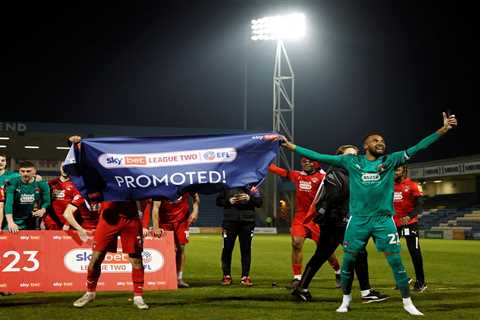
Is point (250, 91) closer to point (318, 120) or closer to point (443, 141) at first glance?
point (318, 120)

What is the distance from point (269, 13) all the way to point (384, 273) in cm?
3748

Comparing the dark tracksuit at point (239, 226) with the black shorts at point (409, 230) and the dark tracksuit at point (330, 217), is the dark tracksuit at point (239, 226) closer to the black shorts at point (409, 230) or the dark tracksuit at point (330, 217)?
the dark tracksuit at point (330, 217)

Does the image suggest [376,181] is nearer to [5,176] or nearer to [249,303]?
[249,303]

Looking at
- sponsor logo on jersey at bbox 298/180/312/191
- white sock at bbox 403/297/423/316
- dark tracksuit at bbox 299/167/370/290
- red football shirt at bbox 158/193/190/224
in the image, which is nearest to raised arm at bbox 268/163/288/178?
sponsor logo on jersey at bbox 298/180/312/191

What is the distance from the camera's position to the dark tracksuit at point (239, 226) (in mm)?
11180

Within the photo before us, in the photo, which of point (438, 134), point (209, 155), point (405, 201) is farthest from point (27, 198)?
point (405, 201)

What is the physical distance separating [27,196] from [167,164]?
2940 millimetres

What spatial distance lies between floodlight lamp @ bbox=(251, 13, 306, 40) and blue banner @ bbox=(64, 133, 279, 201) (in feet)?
128

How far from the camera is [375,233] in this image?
25.0 ft

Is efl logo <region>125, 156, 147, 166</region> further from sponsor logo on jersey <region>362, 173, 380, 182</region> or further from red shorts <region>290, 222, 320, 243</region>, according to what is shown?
red shorts <region>290, 222, 320, 243</region>

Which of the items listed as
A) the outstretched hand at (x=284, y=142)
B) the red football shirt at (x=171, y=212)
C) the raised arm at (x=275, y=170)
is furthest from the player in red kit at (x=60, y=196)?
the outstretched hand at (x=284, y=142)

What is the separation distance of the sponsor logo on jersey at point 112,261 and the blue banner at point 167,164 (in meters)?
2.23

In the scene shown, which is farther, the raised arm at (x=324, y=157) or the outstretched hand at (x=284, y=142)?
the outstretched hand at (x=284, y=142)

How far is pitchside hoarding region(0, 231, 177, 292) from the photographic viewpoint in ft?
32.2
